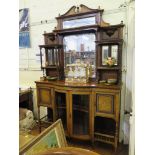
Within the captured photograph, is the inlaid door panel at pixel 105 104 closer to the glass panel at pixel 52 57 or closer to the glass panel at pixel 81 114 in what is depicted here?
the glass panel at pixel 81 114

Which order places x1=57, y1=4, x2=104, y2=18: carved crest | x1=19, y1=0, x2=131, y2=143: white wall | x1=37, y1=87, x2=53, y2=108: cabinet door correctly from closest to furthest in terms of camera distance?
x1=19, y1=0, x2=131, y2=143: white wall
x1=57, y1=4, x2=104, y2=18: carved crest
x1=37, y1=87, x2=53, y2=108: cabinet door

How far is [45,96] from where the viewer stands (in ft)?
10.1

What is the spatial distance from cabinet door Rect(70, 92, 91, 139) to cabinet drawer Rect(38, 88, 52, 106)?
0.49m

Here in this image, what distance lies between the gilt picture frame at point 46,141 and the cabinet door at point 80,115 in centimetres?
87

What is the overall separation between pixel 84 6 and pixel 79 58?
90cm

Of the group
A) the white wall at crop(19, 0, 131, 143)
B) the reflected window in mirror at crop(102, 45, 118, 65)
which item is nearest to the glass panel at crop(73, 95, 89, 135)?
the white wall at crop(19, 0, 131, 143)

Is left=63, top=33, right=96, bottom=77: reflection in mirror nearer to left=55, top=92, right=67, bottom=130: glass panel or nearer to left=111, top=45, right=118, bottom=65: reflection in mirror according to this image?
left=111, top=45, right=118, bottom=65: reflection in mirror

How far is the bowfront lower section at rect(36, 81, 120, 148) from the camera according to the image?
8.25 feet

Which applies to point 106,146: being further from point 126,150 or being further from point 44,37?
point 44,37

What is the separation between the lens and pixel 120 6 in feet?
8.74

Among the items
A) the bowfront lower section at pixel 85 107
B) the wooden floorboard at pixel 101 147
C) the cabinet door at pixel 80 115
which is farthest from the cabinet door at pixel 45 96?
the wooden floorboard at pixel 101 147

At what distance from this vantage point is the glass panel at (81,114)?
2811 millimetres

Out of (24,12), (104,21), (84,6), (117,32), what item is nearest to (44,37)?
(24,12)

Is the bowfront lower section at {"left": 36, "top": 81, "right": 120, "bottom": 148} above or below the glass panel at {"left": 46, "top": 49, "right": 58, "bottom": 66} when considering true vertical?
below
